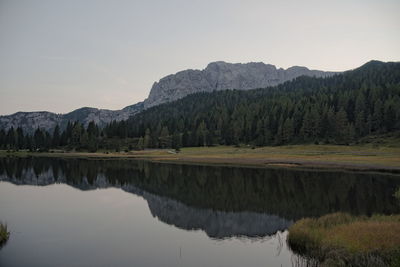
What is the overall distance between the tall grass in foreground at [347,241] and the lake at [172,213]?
1.63m

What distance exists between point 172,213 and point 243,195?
47.0ft

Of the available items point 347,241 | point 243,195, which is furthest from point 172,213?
point 347,241

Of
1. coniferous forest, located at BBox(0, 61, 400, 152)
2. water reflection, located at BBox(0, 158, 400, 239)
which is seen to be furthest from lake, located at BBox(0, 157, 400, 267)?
coniferous forest, located at BBox(0, 61, 400, 152)

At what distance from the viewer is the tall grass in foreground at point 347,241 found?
18.3m

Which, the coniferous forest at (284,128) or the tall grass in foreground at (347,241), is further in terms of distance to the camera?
the coniferous forest at (284,128)

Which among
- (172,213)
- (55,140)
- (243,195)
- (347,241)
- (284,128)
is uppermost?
(284,128)

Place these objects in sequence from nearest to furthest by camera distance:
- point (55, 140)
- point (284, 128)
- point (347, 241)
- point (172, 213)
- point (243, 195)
Answer: 1. point (347, 241)
2. point (172, 213)
3. point (243, 195)
4. point (284, 128)
5. point (55, 140)

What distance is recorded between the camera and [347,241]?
21.2 m

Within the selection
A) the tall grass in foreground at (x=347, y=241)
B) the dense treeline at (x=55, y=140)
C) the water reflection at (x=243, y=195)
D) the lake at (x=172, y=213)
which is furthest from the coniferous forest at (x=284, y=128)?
the tall grass in foreground at (x=347, y=241)

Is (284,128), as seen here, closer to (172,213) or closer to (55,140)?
(172,213)

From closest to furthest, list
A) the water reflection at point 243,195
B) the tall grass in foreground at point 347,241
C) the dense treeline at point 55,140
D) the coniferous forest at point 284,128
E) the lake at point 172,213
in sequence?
the tall grass in foreground at point 347,241 < the lake at point 172,213 < the water reflection at point 243,195 < the coniferous forest at point 284,128 < the dense treeline at point 55,140

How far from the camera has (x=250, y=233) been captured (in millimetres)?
30406

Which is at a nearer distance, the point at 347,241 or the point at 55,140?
the point at 347,241

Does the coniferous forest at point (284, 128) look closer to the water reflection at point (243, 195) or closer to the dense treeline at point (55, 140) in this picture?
the dense treeline at point (55, 140)
